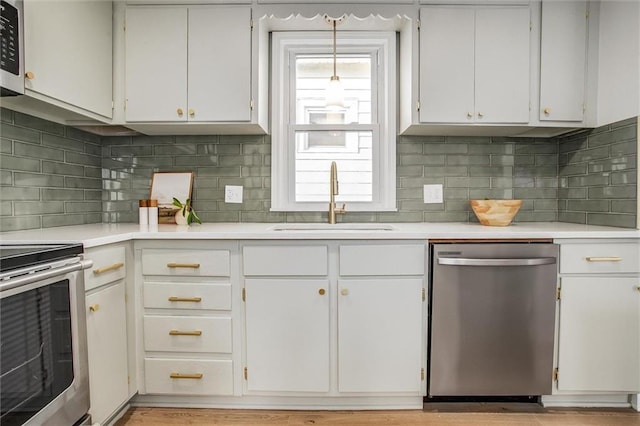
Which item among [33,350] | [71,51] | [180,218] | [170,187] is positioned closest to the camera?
[33,350]

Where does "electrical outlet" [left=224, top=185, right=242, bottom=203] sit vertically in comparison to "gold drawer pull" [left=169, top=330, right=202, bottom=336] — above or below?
above

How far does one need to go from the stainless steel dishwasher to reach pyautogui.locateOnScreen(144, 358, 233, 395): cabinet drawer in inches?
41.7

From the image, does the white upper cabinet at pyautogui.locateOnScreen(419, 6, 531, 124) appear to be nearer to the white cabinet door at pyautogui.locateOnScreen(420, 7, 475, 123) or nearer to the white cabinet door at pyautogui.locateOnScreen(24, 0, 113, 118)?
the white cabinet door at pyautogui.locateOnScreen(420, 7, 475, 123)

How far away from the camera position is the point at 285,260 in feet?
6.15

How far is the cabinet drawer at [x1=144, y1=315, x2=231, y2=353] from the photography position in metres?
1.89

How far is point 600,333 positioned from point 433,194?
117cm

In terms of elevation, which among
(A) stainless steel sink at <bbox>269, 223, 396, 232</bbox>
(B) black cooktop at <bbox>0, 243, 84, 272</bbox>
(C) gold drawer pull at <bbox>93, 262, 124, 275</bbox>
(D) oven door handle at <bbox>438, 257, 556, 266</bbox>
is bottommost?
(C) gold drawer pull at <bbox>93, 262, 124, 275</bbox>

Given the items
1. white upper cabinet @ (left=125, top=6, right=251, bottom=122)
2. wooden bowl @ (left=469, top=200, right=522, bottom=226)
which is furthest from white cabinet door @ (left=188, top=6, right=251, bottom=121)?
wooden bowl @ (left=469, top=200, right=522, bottom=226)

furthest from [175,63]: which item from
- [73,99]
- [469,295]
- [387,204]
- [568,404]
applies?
[568,404]

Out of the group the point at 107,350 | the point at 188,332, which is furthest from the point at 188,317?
the point at 107,350

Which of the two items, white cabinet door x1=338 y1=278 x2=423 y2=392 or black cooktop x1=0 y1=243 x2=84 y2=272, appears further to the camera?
white cabinet door x1=338 y1=278 x2=423 y2=392

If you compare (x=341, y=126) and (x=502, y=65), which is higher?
(x=502, y=65)

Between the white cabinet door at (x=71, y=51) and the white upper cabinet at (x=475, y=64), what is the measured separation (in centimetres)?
179

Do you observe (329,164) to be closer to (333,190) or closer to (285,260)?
(333,190)
